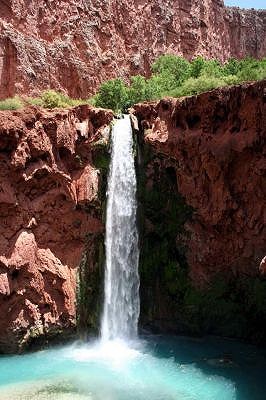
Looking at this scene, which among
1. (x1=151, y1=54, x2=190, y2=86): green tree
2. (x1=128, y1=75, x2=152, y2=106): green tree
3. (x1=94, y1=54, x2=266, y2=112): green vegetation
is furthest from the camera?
(x1=151, y1=54, x2=190, y2=86): green tree

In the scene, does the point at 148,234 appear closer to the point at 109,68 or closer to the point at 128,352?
the point at 128,352

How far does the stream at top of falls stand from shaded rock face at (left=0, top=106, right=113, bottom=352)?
3.49 feet

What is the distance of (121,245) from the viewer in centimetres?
1972

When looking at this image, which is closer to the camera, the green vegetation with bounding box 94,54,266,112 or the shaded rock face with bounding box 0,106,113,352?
the shaded rock face with bounding box 0,106,113,352

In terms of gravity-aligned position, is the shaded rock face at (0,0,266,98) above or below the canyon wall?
above

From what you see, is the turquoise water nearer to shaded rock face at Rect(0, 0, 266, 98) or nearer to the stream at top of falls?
the stream at top of falls

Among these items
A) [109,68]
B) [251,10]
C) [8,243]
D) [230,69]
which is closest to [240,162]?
[8,243]

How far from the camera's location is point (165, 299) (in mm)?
19625

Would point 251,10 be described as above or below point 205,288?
above

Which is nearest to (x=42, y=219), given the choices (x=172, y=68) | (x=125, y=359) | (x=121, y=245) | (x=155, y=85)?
(x=121, y=245)

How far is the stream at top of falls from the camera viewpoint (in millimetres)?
14055

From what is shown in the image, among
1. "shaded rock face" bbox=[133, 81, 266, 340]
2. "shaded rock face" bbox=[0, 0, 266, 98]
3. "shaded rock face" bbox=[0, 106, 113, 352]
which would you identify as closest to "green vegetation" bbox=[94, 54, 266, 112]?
"shaded rock face" bbox=[0, 0, 266, 98]

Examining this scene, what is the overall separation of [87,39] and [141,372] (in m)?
25.2

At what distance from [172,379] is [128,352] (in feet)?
9.05
